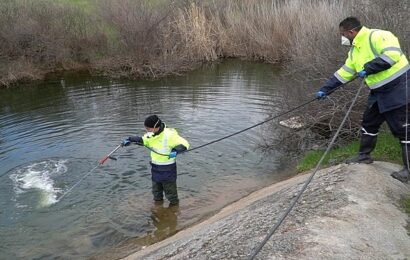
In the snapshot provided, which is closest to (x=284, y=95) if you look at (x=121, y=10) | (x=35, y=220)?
(x=35, y=220)

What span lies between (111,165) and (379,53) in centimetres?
789

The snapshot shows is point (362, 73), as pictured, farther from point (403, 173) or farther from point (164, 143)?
point (164, 143)

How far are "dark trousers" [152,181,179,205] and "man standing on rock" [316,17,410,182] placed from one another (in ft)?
13.7

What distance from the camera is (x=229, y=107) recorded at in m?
17.2

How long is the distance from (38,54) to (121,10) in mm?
5311

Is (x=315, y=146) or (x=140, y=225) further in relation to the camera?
(x=315, y=146)

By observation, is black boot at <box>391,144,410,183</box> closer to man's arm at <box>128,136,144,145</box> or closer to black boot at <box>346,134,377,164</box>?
black boot at <box>346,134,377,164</box>

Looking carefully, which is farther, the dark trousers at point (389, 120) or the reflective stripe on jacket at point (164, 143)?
the reflective stripe on jacket at point (164, 143)

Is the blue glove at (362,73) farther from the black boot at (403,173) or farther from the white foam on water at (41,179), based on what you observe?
the white foam on water at (41,179)

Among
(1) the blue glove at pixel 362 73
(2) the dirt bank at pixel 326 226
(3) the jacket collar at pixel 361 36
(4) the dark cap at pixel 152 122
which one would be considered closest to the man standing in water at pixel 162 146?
(4) the dark cap at pixel 152 122

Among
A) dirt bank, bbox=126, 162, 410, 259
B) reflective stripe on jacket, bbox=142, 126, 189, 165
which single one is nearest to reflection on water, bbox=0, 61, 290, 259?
reflective stripe on jacket, bbox=142, 126, 189, 165

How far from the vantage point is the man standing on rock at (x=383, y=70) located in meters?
6.59

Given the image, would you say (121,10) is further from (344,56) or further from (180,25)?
(344,56)

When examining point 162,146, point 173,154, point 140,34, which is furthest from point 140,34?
point 173,154
